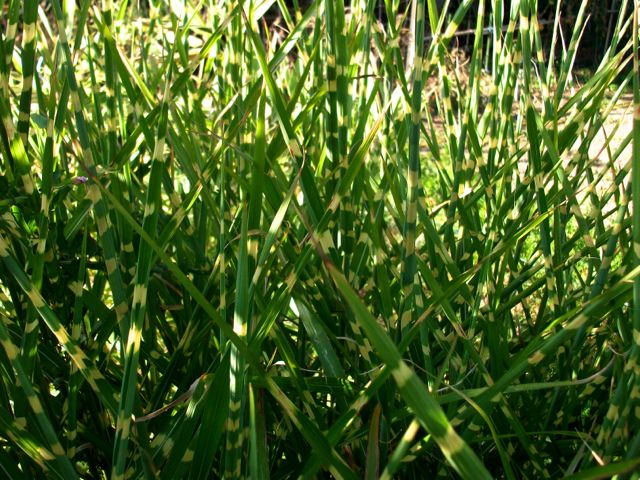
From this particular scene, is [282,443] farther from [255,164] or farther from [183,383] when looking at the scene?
[255,164]

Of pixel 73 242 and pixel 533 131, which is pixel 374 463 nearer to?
pixel 533 131

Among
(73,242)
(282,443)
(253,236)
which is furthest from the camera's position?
(73,242)

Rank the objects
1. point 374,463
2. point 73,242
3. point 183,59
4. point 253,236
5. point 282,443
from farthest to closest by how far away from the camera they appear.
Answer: point 183,59 < point 73,242 < point 282,443 < point 253,236 < point 374,463

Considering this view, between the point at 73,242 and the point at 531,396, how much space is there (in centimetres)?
55

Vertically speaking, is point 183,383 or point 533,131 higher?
point 533,131

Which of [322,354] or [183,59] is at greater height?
[183,59]

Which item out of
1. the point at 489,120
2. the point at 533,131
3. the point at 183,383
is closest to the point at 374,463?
the point at 183,383

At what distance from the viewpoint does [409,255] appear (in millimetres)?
656

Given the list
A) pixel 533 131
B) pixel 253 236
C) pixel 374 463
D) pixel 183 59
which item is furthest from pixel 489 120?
pixel 374 463

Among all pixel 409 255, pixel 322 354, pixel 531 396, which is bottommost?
pixel 531 396

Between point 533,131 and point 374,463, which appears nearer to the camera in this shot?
point 374,463

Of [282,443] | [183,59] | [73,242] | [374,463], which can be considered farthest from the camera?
[183,59]

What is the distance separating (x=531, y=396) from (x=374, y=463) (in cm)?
35

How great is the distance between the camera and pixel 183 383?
0.79 metres
